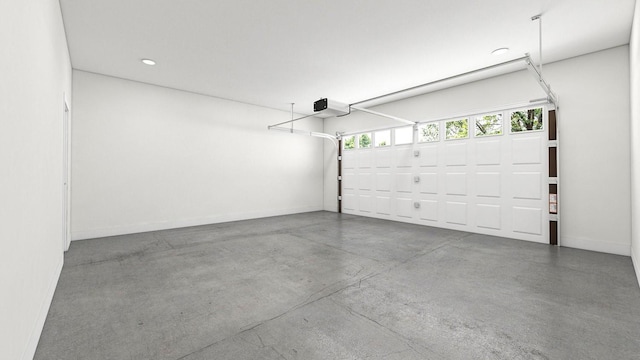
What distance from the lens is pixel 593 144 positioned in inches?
162

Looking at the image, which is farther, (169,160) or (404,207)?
(404,207)

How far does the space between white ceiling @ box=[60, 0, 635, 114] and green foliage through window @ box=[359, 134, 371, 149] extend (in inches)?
91.8

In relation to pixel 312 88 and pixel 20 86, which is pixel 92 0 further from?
pixel 312 88

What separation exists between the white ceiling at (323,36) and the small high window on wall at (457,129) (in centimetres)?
115

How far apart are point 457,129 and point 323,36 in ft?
11.8

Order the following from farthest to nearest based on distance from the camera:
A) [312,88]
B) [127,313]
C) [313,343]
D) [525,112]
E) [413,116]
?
1. [413,116]
2. [312,88]
3. [525,112]
4. [127,313]
5. [313,343]

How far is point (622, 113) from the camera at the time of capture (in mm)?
3895

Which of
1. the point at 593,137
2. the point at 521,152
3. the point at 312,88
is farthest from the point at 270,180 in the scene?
the point at 593,137

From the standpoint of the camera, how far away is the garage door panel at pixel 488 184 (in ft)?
16.6

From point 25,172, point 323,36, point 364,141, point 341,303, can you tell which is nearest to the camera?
point 25,172

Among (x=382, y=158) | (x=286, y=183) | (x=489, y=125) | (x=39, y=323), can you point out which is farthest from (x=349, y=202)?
(x=39, y=323)

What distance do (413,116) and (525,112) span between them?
215 centimetres

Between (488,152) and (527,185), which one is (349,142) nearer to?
(488,152)

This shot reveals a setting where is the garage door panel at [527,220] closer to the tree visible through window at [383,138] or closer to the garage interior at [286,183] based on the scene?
the garage interior at [286,183]
